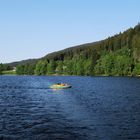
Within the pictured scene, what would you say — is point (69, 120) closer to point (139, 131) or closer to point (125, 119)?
point (125, 119)

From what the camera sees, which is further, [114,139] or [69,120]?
[69,120]

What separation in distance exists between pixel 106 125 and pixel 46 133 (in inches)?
344

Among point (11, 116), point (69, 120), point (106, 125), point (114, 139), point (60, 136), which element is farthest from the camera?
point (11, 116)

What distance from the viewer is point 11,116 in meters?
59.7

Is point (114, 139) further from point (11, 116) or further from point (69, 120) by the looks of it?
point (11, 116)

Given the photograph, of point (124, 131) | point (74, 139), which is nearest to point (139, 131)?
point (124, 131)

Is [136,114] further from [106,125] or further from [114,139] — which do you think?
[114,139]

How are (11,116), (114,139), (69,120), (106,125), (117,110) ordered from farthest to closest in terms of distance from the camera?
(117,110) < (11,116) < (69,120) < (106,125) < (114,139)

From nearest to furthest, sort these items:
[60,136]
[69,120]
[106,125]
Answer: [60,136]
[106,125]
[69,120]

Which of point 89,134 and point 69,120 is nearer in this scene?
point 89,134

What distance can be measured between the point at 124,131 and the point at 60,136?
7685 millimetres

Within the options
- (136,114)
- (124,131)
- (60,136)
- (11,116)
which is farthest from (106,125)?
(11,116)

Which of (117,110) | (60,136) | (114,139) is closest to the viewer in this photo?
(114,139)

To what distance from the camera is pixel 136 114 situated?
200ft
